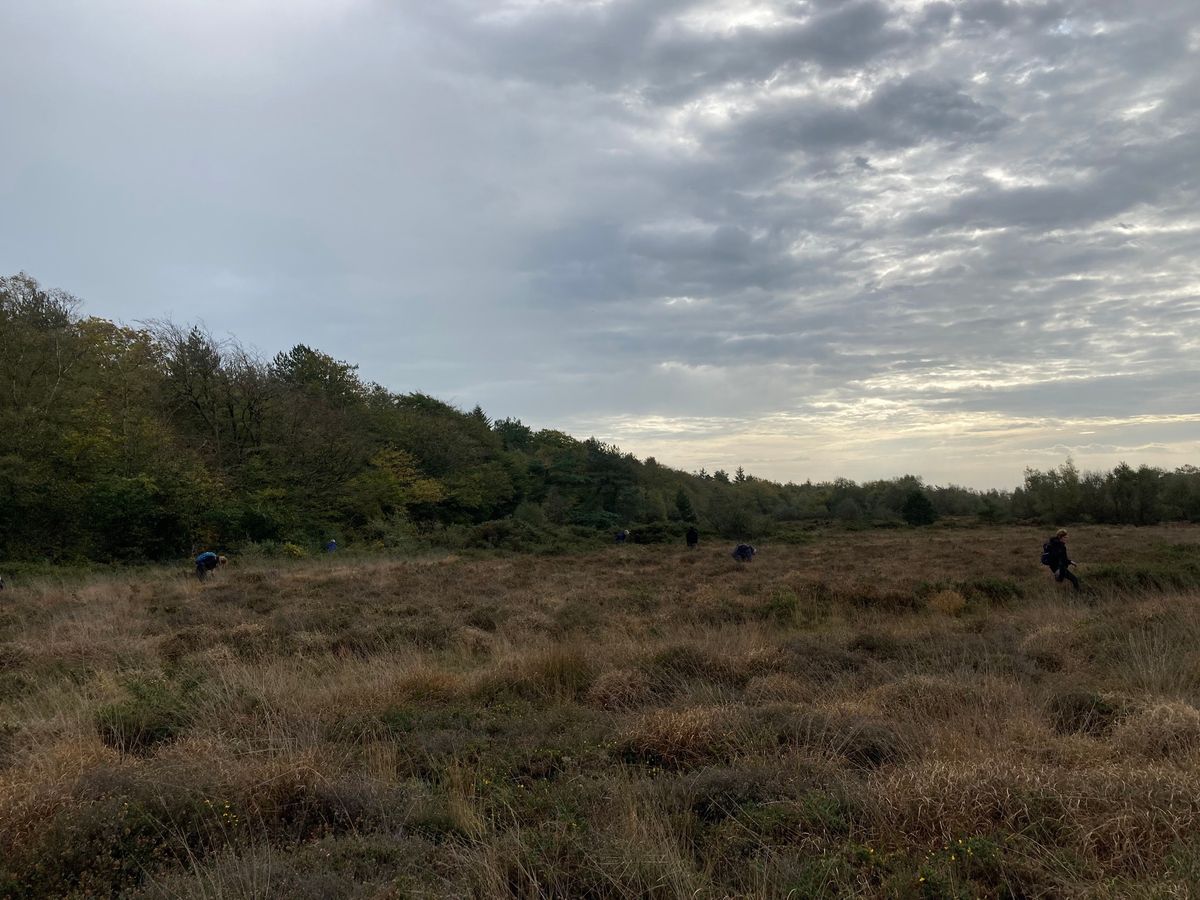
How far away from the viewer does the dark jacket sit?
14953 millimetres

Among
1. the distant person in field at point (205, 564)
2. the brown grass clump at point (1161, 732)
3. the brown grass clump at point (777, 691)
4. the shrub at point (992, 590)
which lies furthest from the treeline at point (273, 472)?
the brown grass clump at point (1161, 732)

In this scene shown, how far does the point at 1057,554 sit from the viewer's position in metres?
15.0

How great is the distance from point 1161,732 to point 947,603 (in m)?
9.14

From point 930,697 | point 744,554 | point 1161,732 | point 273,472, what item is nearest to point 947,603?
point 930,697

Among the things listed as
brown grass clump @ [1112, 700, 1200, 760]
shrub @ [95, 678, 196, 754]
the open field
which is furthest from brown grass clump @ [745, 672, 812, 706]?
shrub @ [95, 678, 196, 754]

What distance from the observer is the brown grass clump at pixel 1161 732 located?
14.6ft

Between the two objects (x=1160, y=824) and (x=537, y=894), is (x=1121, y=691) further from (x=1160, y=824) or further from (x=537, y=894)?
(x=537, y=894)

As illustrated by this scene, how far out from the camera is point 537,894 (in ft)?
10.2

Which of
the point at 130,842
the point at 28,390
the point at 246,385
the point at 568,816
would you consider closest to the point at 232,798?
the point at 130,842

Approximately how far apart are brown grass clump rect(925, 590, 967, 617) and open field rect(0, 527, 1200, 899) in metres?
2.62

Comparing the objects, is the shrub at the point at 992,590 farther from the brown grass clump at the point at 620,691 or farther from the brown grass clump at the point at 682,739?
the brown grass clump at the point at 682,739

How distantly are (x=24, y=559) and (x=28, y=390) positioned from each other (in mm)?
7164

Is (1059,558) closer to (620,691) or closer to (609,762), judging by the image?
(620,691)

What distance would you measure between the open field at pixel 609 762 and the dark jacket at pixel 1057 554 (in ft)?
14.3
